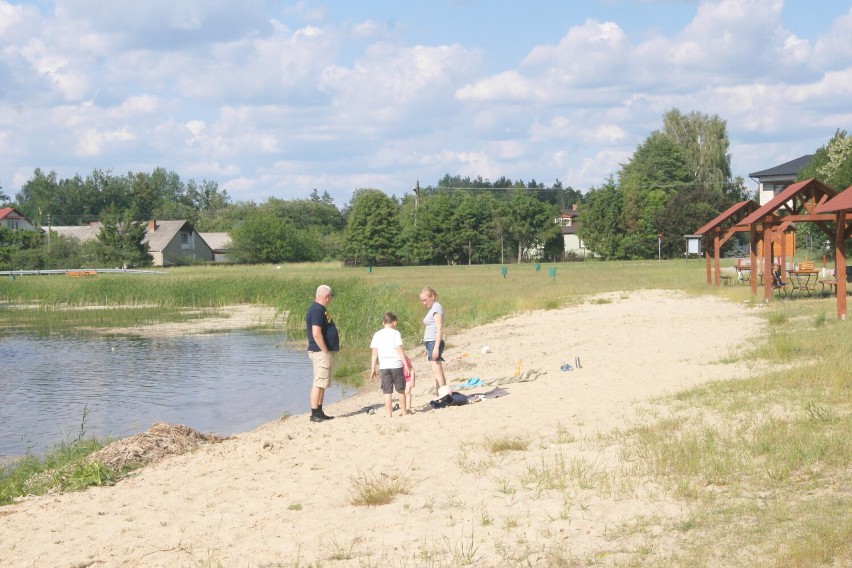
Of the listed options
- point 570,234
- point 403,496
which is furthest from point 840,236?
point 570,234

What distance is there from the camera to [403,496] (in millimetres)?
8164

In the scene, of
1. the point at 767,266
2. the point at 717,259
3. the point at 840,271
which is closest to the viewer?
the point at 840,271

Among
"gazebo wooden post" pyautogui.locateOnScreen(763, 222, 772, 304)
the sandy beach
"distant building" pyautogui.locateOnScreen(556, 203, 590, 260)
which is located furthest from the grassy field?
"distant building" pyautogui.locateOnScreen(556, 203, 590, 260)

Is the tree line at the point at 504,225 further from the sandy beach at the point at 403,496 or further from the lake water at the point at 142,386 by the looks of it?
the sandy beach at the point at 403,496

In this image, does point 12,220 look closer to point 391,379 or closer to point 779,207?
point 779,207

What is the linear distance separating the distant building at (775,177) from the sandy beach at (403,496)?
7143 centimetres

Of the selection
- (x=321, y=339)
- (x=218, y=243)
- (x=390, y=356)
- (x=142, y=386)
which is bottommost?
(x=142, y=386)

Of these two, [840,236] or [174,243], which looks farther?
[174,243]

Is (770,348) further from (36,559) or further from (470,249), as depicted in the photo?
(470,249)

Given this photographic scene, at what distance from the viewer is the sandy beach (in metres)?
6.83

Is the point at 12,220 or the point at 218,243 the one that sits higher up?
the point at 12,220

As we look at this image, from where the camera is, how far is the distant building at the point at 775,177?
8069 cm

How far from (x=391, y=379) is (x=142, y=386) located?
1025 cm

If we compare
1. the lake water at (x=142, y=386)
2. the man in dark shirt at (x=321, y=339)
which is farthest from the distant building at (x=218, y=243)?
the man in dark shirt at (x=321, y=339)
